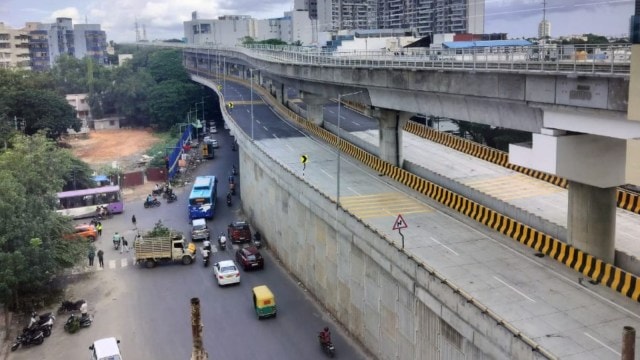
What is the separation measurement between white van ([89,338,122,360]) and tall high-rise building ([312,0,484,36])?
288 ft

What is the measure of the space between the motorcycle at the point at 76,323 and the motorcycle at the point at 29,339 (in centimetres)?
143

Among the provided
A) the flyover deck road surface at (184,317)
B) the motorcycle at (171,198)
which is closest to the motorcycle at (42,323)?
the flyover deck road surface at (184,317)

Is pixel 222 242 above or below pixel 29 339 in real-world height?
above

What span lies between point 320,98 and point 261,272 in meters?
25.4

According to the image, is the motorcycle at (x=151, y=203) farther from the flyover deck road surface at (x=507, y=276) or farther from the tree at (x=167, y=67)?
the tree at (x=167, y=67)

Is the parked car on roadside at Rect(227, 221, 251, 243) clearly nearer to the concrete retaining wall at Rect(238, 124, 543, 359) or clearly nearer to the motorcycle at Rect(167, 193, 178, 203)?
the concrete retaining wall at Rect(238, 124, 543, 359)

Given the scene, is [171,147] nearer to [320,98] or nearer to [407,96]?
[320,98]

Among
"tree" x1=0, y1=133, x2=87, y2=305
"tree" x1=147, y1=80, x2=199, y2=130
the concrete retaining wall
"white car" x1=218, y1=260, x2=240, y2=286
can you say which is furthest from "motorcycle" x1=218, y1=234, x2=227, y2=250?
"tree" x1=147, y1=80, x2=199, y2=130

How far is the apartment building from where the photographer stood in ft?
477

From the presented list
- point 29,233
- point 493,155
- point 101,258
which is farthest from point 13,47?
point 493,155

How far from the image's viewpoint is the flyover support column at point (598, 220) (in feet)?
82.0

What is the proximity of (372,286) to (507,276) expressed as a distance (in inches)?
258

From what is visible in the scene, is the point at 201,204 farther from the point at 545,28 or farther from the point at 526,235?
the point at 545,28

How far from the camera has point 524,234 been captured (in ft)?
92.1
